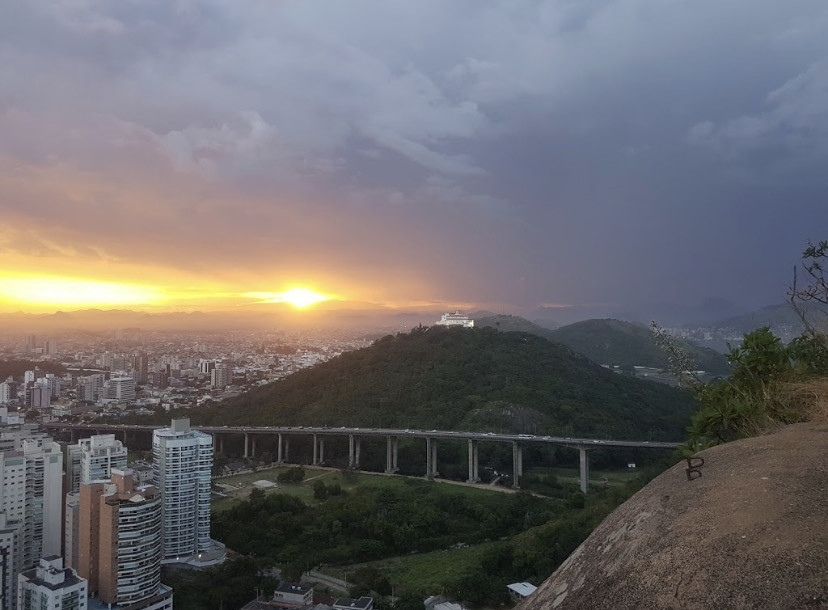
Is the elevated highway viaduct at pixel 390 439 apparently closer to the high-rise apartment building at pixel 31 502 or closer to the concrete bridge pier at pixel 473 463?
the concrete bridge pier at pixel 473 463

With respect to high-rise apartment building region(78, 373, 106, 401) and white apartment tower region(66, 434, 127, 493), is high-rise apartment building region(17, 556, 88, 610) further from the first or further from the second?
high-rise apartment building region(78, 373, 106, 401)

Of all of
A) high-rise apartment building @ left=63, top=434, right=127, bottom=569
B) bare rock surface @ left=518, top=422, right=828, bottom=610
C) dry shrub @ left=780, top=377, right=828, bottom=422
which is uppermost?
dry shrub @ left=780, top=377, right=828, bottom=422

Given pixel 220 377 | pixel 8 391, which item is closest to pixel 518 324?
pixel 220 377

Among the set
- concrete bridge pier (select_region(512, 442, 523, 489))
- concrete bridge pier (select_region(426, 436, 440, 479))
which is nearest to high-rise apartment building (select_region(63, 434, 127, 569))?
concrete bridge pier (select_region(426, 436, 440, 479))

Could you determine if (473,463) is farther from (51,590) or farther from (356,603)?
(51,590)

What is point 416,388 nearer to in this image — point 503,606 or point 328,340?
point 503,606

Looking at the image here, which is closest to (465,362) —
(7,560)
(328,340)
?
(7,560)
